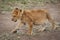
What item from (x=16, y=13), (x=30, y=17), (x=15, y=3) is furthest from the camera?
(x=15, y=3)

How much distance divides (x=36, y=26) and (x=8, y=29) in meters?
1.00

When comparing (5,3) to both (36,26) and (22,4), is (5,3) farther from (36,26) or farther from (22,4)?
(36,26)

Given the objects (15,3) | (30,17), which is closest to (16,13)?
(30,17)

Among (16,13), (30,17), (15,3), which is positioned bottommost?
(15,3)

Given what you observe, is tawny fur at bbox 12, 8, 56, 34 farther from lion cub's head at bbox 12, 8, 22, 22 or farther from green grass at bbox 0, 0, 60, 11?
green grass at bbox 0, 0, 60, 11

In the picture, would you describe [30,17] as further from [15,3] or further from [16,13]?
[15,3]

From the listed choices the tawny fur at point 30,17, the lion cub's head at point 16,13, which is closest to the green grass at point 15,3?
the tawny fur at point 30,17

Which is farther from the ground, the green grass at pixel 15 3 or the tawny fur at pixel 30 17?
the tawny fur at pixel 30 17

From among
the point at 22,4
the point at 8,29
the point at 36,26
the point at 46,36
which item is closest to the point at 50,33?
the point at 46,36

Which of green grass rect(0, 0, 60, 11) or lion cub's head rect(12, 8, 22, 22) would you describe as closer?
lion cub's head rect(12, 8, 22, 22)

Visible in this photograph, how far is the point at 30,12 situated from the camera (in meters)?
7.12

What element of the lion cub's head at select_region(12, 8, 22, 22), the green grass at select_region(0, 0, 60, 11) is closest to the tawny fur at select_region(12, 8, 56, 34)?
the lion cub's head at select_region(12, 8, 22, 22)

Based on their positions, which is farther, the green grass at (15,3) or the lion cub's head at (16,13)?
the green grass at (15,3)

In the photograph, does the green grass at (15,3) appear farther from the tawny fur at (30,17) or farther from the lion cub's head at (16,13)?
the lion cub's head at (16,13)
